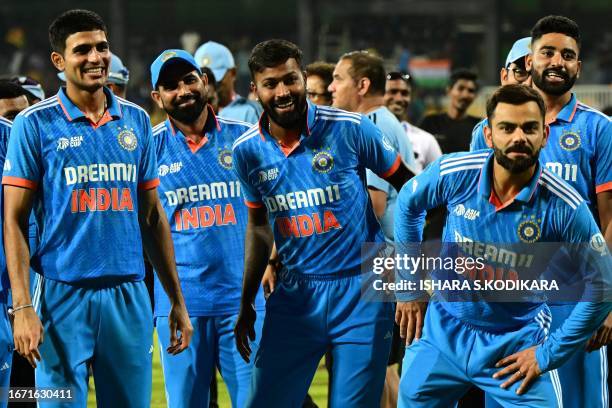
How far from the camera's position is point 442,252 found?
475 centimetres

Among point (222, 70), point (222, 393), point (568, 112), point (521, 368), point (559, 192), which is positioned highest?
point (222, 70)

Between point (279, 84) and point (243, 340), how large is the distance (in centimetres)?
119

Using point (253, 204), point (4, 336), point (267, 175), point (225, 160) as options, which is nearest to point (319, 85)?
point (225, 160)

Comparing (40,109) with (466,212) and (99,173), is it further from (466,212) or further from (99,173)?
(466,212)

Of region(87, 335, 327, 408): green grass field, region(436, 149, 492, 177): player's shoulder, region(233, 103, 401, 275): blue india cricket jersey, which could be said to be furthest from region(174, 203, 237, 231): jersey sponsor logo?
region(87, 335, 327, 408): green grass field

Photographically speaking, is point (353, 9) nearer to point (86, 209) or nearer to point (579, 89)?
point (579, 89)

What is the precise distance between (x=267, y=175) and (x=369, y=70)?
6.86ft

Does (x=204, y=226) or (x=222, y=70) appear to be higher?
(x=222, y=70)

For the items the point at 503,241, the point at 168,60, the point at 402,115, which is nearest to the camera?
the point at 503,241

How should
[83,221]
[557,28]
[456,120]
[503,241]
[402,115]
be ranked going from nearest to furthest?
[503,241] → [83,221] → [557,28] → [402,115] → [456,120]

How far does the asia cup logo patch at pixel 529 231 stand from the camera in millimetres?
4488

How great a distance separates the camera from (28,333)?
4.52 metres

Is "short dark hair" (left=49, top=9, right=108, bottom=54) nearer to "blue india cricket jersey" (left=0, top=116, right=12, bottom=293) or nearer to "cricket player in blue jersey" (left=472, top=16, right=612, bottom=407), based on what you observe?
"blue india cricket jersey" (left=0, top=116, right=12, bottom=293)

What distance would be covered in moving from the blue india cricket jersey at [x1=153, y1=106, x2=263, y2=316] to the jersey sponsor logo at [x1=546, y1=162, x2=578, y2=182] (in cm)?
153
